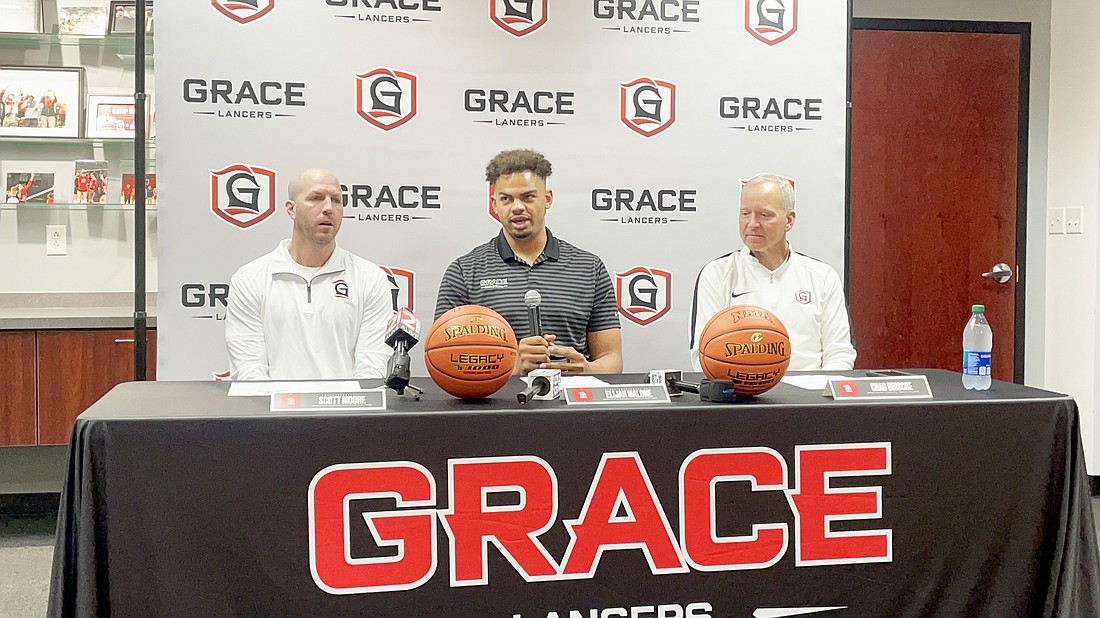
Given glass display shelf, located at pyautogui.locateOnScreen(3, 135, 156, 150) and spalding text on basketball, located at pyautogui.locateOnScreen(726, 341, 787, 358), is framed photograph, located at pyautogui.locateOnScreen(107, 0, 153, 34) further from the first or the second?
spalding text on basketball, located at pyautogui.locateOnScreen(726, 341, 787, 358)

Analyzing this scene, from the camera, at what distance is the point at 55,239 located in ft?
13.8

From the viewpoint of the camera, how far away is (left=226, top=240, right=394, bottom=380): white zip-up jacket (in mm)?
3043

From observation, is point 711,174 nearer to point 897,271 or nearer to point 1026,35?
point 897,271

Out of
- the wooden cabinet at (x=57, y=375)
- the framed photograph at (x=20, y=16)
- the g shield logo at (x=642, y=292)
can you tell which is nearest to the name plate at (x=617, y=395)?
the g shield logo at (x=642, y=292)

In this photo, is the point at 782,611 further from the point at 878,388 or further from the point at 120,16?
the point at 120,16

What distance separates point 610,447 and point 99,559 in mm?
961

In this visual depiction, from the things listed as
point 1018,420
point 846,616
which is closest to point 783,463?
point 846,616

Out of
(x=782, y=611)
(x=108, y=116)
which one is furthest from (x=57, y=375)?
(x=782, y=611)

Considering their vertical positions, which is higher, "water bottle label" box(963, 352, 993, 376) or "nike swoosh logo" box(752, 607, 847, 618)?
"water bottle label" box(963, 352, 993, 376)

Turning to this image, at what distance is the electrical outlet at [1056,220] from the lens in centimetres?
436

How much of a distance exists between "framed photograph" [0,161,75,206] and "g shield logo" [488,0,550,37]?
202 centimetres

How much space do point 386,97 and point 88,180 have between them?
1598 millimetres

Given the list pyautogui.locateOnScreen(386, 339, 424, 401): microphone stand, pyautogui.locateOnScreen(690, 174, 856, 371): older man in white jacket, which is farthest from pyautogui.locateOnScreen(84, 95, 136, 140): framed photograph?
pyautogui.locateOnScreen(386, 339, 424, 401): microphone stand

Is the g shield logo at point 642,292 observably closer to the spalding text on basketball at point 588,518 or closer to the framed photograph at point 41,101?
the spalding text on basketball at point 588,518
